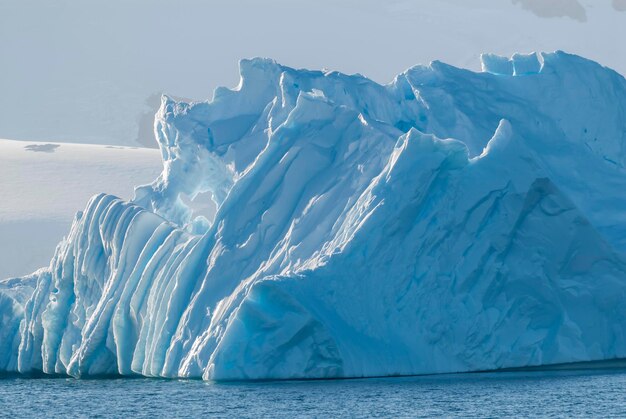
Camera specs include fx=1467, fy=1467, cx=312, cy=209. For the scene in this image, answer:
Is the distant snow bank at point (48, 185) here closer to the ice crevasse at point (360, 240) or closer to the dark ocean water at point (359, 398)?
the ice crevasse at point (360, 240)

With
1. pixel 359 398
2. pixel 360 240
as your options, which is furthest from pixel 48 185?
pixel 359 398

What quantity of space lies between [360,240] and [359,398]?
3.64 m

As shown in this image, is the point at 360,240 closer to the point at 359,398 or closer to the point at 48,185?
the point at 359,398

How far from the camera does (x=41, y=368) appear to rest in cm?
3294

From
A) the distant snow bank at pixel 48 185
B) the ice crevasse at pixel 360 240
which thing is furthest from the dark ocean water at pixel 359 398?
the distant snow bank at pixel 48 185

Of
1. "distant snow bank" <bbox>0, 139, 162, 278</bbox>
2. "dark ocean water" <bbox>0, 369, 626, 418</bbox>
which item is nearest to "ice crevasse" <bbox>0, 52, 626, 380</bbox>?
"dark ocean water" <bbox>0, 369, 626, 418</bbox>

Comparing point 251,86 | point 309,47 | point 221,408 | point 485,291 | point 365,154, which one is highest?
Result: point 309,47

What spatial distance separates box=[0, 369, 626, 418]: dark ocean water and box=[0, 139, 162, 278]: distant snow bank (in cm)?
1958

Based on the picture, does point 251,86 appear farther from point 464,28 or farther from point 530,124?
point 464,28

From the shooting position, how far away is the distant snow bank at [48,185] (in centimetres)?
4772

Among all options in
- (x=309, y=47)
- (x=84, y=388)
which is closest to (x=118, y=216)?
(x=84, y=388)

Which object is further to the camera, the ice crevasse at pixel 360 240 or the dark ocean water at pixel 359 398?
the ice crevasse at pixel 360 240

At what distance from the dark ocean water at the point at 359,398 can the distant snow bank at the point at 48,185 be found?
19581 mm

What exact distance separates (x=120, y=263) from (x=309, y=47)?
1569 inches
